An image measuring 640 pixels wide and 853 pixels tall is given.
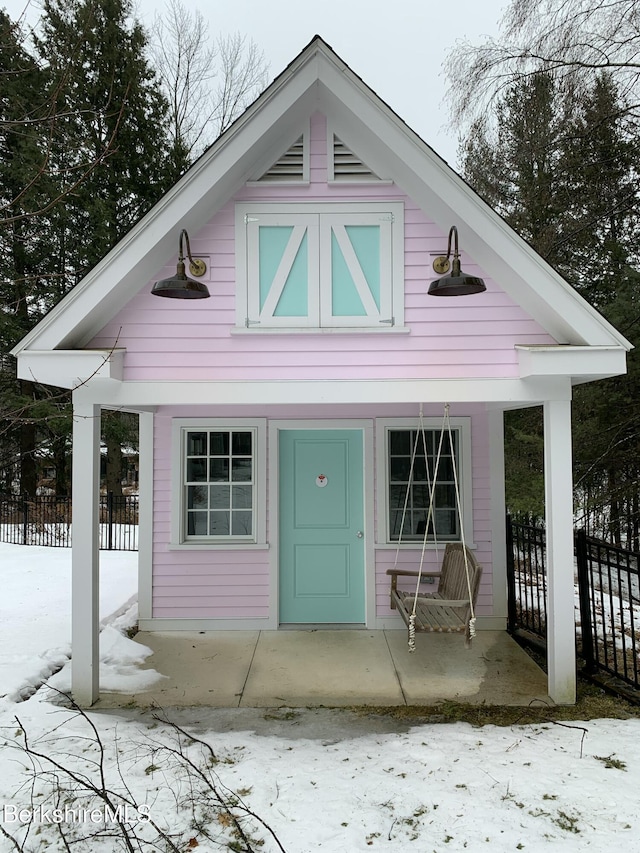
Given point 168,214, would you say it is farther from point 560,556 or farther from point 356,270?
point 560,556

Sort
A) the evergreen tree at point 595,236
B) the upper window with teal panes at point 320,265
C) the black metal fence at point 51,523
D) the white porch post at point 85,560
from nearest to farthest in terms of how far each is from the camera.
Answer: the white porch post at point 85,560 → the upper window with teal panes at point 320,265 → the evergreen tree at point 595,236 → the black metal fence at point 51,523

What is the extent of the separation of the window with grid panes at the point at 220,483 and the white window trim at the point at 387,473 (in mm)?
1451

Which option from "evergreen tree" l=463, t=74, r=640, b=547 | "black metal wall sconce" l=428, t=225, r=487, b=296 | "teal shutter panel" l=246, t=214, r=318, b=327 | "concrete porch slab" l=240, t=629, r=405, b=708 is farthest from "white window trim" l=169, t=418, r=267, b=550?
"evergreen tree" l=463, t=74, r=640, b=547

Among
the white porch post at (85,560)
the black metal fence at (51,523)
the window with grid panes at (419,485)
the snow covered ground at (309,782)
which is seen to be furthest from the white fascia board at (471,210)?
the black metal fence at (51,523)

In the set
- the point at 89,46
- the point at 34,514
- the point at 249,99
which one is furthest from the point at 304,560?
the point at 249,99

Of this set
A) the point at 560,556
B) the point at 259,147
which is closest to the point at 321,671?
the point at 560,556

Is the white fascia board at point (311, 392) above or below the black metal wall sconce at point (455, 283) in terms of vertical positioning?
below

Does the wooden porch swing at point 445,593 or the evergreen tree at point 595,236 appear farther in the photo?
the evergreen tree at point 595,236

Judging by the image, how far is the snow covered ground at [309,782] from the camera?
3.04 metres

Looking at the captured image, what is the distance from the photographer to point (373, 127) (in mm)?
4461

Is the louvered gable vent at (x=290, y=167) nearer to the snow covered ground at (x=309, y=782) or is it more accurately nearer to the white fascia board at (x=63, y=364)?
the white fascia board at (x=63, y=364)

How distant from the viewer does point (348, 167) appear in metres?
4.80

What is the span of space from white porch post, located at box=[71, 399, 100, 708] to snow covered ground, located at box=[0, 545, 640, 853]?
0.97 ft

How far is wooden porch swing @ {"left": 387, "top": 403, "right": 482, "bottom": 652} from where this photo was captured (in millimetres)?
4809
